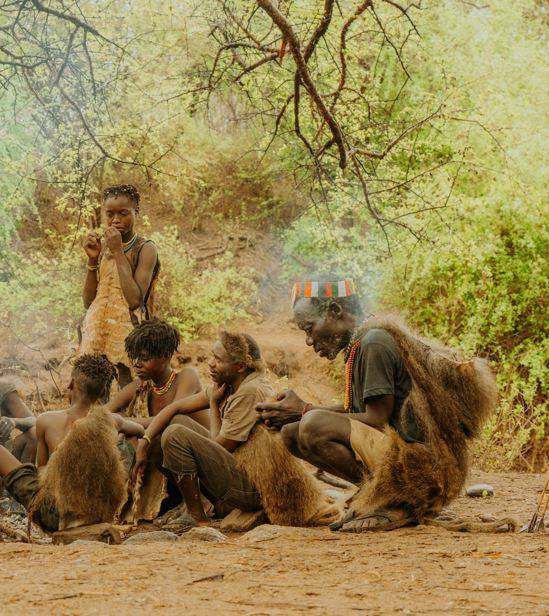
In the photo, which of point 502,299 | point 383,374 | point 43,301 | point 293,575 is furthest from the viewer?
point 43,301

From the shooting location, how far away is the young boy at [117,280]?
17.1ft

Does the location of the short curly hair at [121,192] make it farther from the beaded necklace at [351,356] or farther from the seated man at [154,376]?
the beaded necklace at [351,356]

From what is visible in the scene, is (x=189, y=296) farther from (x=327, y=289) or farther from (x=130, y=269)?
(x=327, y=289)

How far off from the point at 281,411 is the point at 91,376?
1.04 meters

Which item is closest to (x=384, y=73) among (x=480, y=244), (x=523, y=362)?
(x=480, y=244)

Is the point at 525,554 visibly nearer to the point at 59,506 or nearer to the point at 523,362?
the point at 59,506

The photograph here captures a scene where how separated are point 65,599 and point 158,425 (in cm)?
213

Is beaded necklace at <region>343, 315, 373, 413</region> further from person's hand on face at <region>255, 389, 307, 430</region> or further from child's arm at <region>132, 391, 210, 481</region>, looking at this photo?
child's arm at <region>132, 391, 210, 481</region>

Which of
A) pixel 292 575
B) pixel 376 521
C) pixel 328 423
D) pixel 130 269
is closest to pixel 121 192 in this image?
pixel 130 269

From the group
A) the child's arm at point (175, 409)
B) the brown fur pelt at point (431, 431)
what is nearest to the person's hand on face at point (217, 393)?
the child's arm at point (175, 409)

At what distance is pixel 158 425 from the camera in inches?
186

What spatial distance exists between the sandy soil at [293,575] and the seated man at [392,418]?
0.69 ft

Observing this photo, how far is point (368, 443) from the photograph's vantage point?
411 cm

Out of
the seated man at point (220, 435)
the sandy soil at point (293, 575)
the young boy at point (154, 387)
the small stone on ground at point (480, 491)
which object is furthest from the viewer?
the small stone on ground at point (480, 491)
